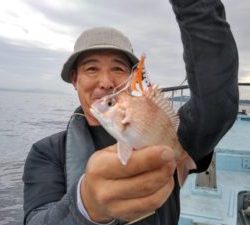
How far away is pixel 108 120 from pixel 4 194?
14.9 meters

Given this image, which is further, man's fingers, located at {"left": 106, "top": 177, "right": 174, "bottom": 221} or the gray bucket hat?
the gray bucket hat

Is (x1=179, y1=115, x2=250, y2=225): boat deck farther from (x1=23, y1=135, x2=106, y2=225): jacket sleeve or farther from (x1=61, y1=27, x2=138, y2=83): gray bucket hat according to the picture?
(x1=61, y1=27, x2=138, y2=83): gray bucket hat

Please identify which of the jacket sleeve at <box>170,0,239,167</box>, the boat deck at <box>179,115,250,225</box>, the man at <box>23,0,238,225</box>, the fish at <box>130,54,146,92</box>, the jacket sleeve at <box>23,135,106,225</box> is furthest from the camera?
the boat deck at <box>179,115,250,225</box>

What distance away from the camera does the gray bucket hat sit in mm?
3164

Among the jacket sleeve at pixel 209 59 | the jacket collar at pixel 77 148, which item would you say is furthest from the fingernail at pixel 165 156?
the jacket collar at pixel 77 148

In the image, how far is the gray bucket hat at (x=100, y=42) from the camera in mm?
3164

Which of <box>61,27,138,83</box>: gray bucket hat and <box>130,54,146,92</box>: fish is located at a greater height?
<box>61,27,138,83</box>: gray bucket hat

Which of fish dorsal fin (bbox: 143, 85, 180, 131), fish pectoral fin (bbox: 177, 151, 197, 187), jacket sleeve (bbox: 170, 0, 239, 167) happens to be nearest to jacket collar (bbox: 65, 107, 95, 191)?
fish pectoral fin (bbox: 177, 151, 197, 187)

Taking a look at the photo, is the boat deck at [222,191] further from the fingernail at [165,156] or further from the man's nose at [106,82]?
the fingernail at [165,156]

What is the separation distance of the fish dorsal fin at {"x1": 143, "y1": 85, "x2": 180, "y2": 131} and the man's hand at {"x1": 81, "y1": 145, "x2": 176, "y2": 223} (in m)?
0.30

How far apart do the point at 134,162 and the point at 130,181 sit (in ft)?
0.40

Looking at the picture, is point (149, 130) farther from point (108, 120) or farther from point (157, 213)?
point (157, 213)

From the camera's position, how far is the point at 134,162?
172 cm

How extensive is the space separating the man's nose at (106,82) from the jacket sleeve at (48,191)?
2.28ft
